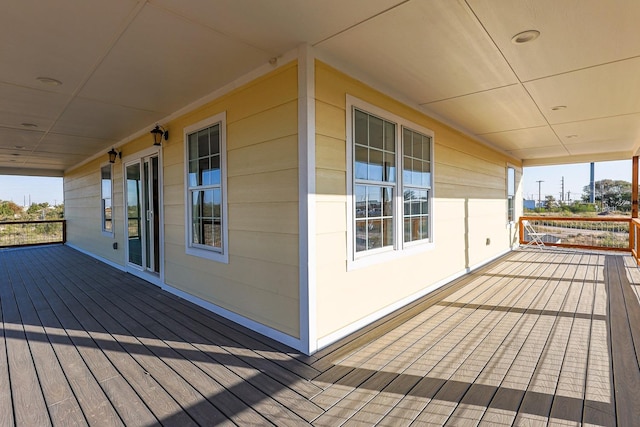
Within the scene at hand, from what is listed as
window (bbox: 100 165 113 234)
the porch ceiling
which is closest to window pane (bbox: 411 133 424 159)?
the porch ceiling

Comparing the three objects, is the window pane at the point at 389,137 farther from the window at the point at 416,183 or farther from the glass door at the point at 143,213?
the glass door at the point at 143,213

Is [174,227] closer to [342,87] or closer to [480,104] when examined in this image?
[342,87]

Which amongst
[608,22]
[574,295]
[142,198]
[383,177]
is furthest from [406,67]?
[142,198]

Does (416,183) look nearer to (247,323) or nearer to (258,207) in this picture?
(258,207)

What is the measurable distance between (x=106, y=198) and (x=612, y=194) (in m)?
21.9

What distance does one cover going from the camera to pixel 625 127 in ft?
16.9

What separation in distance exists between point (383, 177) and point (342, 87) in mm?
1068

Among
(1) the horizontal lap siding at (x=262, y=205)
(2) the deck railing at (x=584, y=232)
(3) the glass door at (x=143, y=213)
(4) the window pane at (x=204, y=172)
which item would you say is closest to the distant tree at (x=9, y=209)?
(3) the glass door at (x=143, y=213)

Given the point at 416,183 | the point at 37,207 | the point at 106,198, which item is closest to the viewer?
the point at 416,183

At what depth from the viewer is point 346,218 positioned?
2.89m

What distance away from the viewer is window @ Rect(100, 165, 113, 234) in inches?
258

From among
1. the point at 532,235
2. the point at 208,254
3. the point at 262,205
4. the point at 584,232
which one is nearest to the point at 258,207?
the point at 262,205

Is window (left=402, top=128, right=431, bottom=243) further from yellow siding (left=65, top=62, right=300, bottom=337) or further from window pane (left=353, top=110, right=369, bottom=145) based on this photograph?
yellow siding (left=65, top=62, right=300, bottom=337)

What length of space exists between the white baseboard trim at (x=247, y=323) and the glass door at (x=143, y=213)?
123 centimetres
